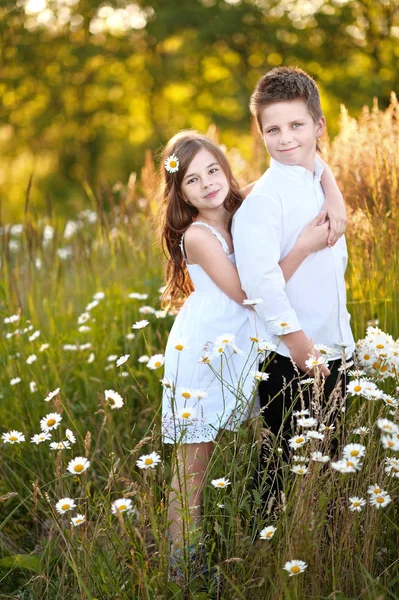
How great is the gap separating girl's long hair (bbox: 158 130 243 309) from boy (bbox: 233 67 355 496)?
24 centimetres

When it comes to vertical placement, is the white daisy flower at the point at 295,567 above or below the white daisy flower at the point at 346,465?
below

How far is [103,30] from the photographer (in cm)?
1841

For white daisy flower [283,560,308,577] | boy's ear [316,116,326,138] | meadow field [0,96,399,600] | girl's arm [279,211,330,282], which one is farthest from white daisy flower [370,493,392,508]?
boy's ear [316,116,326,138]

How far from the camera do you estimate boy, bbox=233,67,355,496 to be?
2504 millimetres

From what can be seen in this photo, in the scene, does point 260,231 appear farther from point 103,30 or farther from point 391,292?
point 103,30

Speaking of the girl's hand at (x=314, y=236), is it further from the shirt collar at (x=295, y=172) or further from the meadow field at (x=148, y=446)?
the meadow field at (x=148, y=446)

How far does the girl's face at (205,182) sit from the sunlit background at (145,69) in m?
13.2

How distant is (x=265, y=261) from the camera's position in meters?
2.46

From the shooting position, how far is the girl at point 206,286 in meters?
2.57

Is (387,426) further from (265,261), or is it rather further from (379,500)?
(265,261)

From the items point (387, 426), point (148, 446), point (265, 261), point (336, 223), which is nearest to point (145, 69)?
point (148, 446)

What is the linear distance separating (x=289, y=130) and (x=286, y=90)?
0.14m

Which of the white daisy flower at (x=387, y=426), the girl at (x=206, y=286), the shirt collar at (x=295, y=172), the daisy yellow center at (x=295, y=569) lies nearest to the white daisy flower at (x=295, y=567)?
the daisy yellow center at (x=295, y=569)

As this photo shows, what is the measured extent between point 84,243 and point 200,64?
15026 mm
